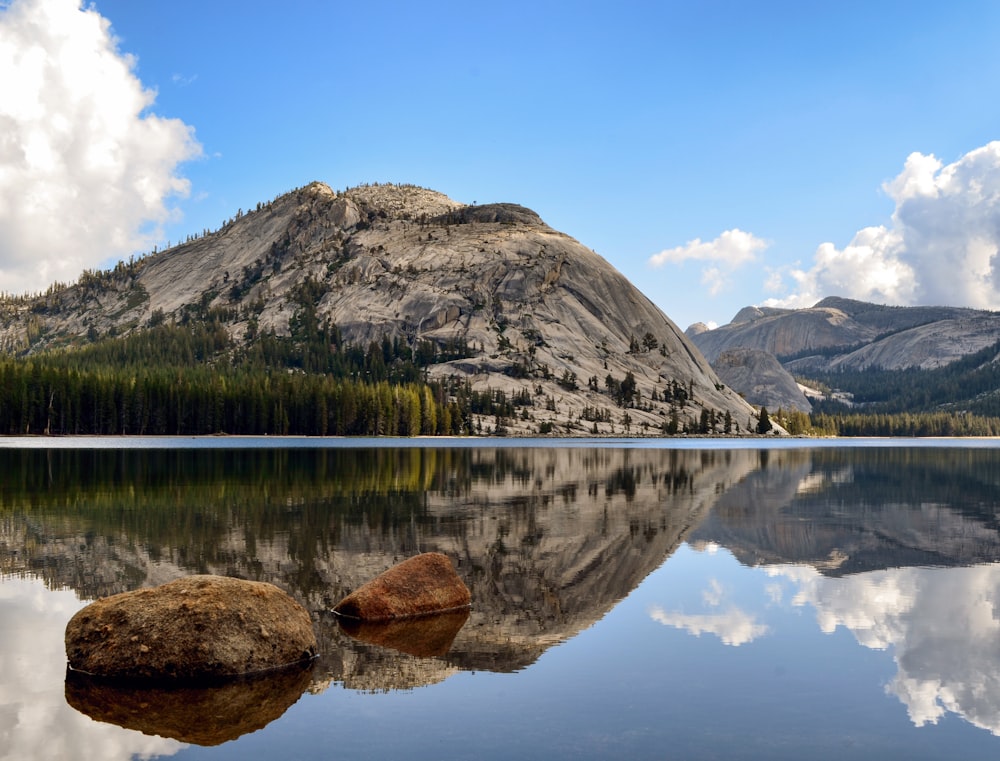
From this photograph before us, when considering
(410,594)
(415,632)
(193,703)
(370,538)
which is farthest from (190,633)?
(370,538)

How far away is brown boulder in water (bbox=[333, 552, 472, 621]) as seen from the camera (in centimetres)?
2505

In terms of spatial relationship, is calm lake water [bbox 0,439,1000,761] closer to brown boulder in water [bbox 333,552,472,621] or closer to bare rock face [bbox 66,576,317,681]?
bare rock face [bbox 66,576,317,681]

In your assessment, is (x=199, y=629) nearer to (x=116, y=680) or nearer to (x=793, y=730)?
(x=116, y=680)

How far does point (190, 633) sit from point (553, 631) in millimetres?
9561

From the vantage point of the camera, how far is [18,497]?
53250 mm

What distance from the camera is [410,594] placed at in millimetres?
25781

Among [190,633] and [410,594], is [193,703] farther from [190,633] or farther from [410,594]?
[410,594]

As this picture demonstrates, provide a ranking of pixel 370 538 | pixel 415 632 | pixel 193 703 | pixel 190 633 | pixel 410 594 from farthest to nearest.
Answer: pixel 370 538 < pixel 410 594 < pixel 415 632 < pixel 190 633 < pixel 193 703

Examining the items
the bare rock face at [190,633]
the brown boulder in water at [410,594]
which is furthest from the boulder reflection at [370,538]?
the bare rock face at [190,633]

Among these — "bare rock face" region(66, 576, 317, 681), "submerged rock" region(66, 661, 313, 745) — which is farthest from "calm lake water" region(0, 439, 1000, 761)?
"bare rock face" region(66, 576, 317, 681)

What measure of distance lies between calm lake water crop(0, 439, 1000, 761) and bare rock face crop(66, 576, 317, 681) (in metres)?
0.85

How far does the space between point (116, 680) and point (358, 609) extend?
7.20m

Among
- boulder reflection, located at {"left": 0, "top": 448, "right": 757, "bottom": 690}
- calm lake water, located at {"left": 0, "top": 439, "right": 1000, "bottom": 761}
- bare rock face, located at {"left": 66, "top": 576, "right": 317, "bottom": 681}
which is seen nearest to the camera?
calm lake water, located at {"left": 0, "top": 439, "right": 1000, "bottom": 761}

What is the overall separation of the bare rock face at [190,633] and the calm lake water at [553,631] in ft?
2.79
